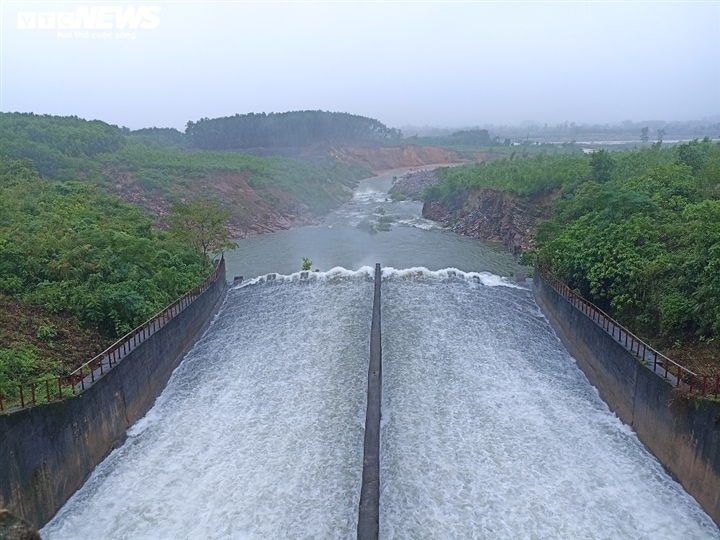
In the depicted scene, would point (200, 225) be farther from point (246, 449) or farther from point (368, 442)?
point (368, 442)

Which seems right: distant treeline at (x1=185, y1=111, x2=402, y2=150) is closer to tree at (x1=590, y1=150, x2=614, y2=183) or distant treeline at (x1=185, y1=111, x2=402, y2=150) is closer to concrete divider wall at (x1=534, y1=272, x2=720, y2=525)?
tree at (x1=590, y1=150, x2=614, y2=183)

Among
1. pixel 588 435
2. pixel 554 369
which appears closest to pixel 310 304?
pixel 554 369

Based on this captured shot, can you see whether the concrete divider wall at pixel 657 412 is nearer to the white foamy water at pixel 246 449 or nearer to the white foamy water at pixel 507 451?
the white foamy water at pixel 507 451

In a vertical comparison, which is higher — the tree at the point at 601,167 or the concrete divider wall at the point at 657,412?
the tree at the point at 601,167

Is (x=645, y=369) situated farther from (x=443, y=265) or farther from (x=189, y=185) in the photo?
Result: (x=189, y=185)

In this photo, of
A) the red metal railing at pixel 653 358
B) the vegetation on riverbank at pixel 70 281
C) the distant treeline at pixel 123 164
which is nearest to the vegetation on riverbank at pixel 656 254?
the red metal railing at pixel 653 358

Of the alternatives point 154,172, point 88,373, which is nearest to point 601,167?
point 88,373

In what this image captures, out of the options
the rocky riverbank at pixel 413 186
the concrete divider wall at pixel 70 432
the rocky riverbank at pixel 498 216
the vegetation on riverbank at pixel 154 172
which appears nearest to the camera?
the concrete divider wall at pixel 70 432

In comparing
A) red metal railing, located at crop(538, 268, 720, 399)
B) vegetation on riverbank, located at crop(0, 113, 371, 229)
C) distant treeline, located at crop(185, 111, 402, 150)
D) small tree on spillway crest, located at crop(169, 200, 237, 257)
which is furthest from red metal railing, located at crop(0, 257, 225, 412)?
distant treeline, located at crop(185, 111, 402, 150)
